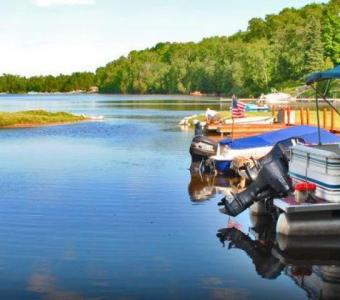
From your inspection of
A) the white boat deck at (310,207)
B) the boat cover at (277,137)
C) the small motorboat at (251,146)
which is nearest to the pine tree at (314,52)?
the small motorboat at (251,146)

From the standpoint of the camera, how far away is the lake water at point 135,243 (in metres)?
13.6

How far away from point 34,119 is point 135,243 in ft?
178

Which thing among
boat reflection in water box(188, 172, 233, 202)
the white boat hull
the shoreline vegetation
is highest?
the white boat hull

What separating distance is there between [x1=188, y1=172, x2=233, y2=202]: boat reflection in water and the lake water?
41mm

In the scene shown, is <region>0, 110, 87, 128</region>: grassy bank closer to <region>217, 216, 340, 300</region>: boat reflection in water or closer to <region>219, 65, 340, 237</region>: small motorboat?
<region>219, 65, 340, 237</region>: small motorboat

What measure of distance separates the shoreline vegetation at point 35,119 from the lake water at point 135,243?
118ft

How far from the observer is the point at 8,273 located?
14.5 m

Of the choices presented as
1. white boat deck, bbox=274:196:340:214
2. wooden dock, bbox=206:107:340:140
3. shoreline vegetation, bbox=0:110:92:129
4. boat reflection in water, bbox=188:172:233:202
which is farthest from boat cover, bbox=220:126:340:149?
shoreline vegetation, bbox=0:110:92:129

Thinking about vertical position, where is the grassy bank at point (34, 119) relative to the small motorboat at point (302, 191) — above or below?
below

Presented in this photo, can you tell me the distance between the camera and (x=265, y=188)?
18.7m

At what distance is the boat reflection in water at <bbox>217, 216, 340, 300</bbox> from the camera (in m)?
13.9

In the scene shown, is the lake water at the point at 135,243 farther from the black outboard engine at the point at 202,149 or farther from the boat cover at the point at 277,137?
the boat cover at the point at 277,137

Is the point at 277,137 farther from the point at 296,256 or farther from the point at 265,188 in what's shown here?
the point at 296,256

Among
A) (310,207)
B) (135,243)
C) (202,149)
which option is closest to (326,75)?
(310,207)
